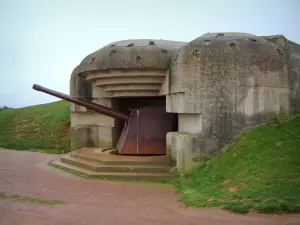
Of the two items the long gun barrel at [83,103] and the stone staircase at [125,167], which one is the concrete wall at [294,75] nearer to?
the stone staircase at [125,167]

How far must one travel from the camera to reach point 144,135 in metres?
10.5

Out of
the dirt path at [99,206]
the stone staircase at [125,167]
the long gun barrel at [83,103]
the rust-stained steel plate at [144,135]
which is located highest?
the long gun barrel at [83,103]

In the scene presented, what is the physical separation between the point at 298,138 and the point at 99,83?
664cm

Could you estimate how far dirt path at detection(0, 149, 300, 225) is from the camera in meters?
5.18

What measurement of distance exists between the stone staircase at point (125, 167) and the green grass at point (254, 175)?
79 cm

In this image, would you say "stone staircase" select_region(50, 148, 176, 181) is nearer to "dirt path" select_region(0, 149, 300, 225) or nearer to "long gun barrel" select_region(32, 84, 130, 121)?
"dirt path" select_region(0, 149, 300, 225)

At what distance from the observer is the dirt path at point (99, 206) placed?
5180 mm

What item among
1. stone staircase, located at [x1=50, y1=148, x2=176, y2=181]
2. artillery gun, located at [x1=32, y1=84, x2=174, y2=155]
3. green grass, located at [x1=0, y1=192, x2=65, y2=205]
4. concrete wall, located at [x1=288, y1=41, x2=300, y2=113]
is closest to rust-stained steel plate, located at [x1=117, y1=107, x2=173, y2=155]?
artillery gun, located at [x1=32, y1=84, x2=174, y2=155]

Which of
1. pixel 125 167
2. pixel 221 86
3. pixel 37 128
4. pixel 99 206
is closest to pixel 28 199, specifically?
pixel 99 206

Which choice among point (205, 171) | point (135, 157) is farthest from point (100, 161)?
point (205, 171)

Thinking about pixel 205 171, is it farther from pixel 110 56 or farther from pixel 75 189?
pixel 110 56

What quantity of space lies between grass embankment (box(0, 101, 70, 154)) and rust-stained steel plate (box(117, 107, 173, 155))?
18.3ft

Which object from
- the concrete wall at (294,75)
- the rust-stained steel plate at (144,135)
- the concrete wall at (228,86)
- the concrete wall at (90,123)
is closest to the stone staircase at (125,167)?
the rust-stained steel plate at (144,135)

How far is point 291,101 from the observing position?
9.42 m
